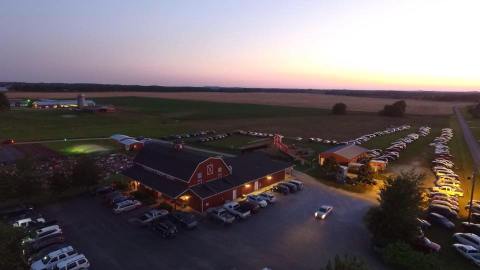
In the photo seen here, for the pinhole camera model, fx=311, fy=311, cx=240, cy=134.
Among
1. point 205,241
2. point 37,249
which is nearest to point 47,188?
point 37,249

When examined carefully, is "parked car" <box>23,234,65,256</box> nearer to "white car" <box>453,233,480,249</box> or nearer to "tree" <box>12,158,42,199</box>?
"tree" <box>12,158,42,199</box>

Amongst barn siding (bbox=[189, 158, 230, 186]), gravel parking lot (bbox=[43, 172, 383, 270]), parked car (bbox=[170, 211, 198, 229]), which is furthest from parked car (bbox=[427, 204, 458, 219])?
parked car (bbox=[170, 211, 198, 229])

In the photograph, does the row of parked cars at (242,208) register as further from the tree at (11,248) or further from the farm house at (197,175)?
the tree at (11,248)

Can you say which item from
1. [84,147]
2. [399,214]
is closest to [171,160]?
[399,214]

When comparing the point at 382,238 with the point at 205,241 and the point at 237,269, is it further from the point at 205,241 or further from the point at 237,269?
the point at 205,241

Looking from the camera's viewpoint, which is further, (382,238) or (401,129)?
(401,129)

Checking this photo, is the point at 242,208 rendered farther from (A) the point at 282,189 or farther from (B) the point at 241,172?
(A) the point at 282,189

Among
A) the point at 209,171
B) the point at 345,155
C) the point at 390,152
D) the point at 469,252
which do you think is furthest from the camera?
the point at 390,152
